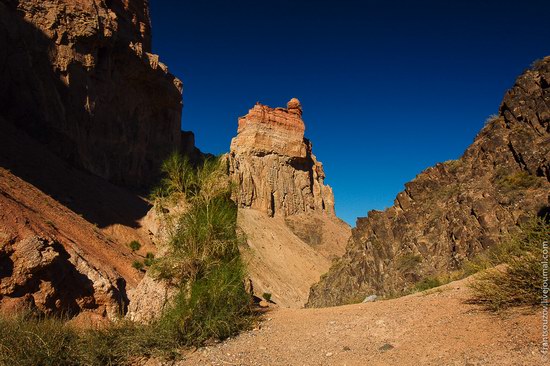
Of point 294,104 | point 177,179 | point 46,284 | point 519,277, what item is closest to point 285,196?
point 294,104

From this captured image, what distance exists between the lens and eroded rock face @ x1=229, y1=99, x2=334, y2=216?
7469cm

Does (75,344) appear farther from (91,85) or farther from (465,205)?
(91,85)

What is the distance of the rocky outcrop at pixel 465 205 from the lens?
2181 centimetres

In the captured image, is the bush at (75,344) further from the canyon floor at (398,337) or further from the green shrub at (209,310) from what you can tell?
the canyon floor at (398,337)

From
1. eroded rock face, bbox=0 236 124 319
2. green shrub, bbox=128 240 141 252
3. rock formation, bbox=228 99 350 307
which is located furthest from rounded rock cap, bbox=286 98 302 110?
eroded rock face, bbox=0 236 124 319

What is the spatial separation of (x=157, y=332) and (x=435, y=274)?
19161mm

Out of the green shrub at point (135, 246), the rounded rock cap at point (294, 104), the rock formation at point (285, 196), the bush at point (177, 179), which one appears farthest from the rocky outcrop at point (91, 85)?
the rounded rock cap at point (294, 104)

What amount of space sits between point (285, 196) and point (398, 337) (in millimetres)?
70946

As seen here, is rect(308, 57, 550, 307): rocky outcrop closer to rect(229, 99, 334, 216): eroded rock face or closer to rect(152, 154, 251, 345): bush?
rect(152, 154, 251, 345): bush

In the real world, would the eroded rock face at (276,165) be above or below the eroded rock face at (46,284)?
above

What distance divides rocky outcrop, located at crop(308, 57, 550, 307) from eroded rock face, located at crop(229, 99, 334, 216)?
4412 centimetres

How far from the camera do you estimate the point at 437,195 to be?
28406 mm

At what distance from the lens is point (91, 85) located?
40.3 meters

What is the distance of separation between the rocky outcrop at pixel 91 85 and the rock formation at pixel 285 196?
19.2m
